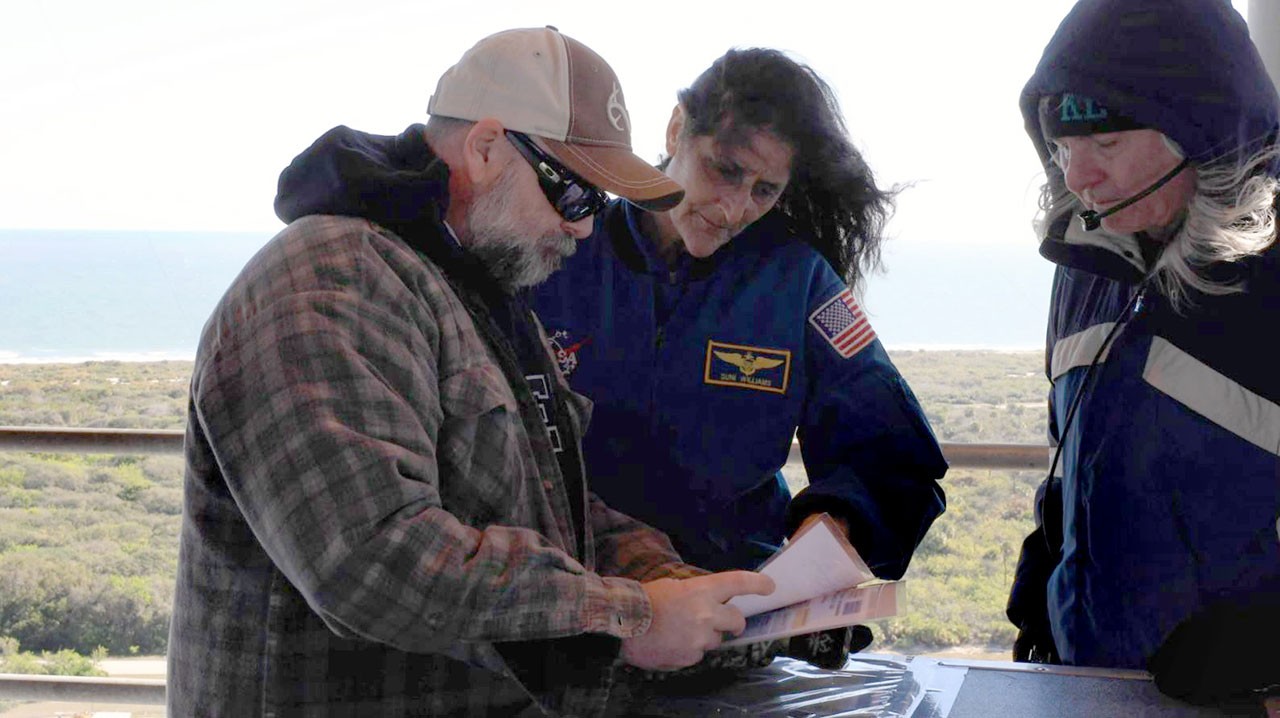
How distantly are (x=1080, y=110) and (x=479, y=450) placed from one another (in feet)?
3.19

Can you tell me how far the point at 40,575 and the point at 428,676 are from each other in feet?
10.9

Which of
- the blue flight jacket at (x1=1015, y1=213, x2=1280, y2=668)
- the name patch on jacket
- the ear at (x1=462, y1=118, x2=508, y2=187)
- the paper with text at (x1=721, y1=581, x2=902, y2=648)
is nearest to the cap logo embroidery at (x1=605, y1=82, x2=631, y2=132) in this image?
the ear at (x1=462, y1=118, x2=508, y2=187)

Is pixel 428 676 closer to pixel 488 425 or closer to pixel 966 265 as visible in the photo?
pixel 488 425

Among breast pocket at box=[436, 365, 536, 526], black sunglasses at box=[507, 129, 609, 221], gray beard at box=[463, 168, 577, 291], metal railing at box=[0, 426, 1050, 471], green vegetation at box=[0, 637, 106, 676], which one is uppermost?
black sunglasses at box=[507, 129, 609, 221]

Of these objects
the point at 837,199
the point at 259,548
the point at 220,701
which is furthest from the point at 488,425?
the point at 837,199

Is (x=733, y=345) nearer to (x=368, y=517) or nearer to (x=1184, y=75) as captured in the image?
(x=1184, y=75)

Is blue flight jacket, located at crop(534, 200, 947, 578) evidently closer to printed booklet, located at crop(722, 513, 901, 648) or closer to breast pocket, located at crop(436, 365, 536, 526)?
printed booklet, located at crop(722, 513, 901, 648)

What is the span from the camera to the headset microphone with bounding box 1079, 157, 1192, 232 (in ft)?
5.10

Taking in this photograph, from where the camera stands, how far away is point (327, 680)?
118 cm

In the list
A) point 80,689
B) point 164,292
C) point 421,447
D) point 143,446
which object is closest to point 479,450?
point 421,447

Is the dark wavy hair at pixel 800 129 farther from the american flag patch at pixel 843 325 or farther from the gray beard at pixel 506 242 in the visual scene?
the gray beard at pixel 506 242

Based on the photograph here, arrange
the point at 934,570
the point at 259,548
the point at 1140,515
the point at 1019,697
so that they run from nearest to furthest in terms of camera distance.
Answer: the point at 259,548, the point at 1019,697, the point at 1140,515, the point at 934,570

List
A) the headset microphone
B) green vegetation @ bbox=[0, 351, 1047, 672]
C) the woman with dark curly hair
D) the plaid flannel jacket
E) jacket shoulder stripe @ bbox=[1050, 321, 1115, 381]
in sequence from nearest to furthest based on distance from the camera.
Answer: the plaid flannel jacket < the headset microphone < jacket shoulder stripe @ bbox=[1050, 321, 1115, 381] < the woman with dark curly hair < green vegetation @ bbox=[0, 351, 1047, 672]

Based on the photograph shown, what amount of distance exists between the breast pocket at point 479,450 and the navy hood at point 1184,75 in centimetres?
93
